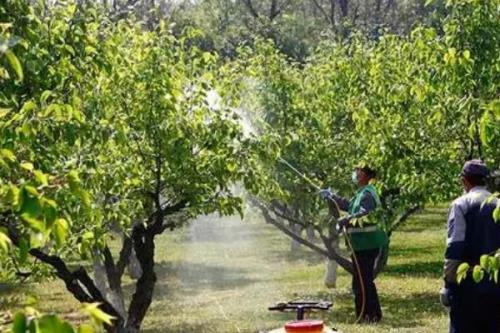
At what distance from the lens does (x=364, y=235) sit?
45.0 ft

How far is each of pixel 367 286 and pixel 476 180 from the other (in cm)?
641

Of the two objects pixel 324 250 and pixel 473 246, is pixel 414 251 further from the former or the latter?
pixel 473 246

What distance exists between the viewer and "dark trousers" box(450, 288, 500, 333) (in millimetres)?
8000

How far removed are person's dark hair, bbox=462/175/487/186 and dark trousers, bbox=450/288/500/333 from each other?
36.7 inches

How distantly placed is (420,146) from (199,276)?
15.2 m

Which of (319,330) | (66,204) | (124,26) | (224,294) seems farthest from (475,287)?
(224,294)

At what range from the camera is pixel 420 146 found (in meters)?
13.5

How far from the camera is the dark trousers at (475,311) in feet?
26.2

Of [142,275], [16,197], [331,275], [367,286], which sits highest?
[16,197]

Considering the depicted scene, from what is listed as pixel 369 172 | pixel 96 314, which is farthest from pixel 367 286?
pixel 96 314

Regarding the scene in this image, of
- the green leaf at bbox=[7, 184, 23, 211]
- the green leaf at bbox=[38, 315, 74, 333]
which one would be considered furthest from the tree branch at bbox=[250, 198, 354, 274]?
the green leaf at bbox=[38, 315, 74, 333]

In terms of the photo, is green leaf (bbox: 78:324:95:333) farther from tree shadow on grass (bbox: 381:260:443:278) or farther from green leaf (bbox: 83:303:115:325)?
tree shadow on grass (bbox: 381:260:443:278)

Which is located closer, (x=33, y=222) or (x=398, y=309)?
(x=33, y=222)

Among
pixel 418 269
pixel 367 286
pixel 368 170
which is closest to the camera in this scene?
pixel 368 170
